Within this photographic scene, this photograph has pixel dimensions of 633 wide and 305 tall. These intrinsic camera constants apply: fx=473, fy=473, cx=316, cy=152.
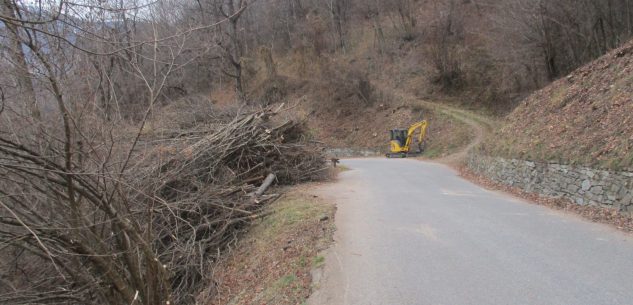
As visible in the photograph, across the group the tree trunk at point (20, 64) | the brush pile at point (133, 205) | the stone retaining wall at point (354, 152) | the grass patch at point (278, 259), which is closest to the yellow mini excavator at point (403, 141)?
the stone retaining wall at point (354, 152)

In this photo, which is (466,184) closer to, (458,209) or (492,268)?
(458,209)

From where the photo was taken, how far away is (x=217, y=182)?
12.6 m

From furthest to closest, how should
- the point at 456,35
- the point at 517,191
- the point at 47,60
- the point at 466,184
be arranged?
the point at 456,35 → the point at 466,184 → the point at 517,191 → the point at 47,60

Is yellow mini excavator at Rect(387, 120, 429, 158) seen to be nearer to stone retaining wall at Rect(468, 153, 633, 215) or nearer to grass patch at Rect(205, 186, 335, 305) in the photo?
stone retaining wall at Rect(468, 153, 633, 215)

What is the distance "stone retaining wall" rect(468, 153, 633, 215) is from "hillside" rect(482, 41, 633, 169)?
0.22 metres

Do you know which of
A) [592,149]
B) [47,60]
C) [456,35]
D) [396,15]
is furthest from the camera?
[396,15]

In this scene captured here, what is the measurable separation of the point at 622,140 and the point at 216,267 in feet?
30.1

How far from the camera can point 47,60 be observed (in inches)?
207

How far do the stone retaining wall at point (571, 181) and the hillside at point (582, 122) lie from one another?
8.6 inches

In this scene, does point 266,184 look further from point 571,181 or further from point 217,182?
point 571,181

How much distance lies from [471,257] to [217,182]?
7270 millimetres

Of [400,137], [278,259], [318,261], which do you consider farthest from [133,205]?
[400,137]

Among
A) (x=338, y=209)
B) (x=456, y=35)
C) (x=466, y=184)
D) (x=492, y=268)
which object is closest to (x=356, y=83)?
(x=456, y=35)

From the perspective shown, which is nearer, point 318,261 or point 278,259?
point 318,261
